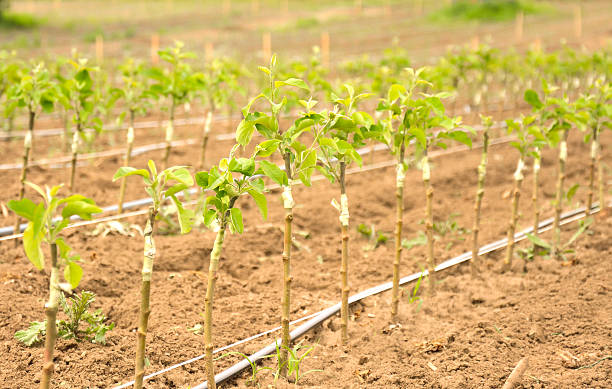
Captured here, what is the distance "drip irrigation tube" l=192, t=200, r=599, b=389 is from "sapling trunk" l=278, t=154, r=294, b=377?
0.06 meters

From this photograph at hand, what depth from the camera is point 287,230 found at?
2.90m

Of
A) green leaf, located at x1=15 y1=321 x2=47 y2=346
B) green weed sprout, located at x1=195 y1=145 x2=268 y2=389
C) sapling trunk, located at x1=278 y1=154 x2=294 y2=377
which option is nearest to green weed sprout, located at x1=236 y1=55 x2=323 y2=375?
sapling trunk, located at x1=278 y1=154 x2=294 y2=377

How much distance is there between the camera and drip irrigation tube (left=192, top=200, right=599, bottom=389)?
305 cm

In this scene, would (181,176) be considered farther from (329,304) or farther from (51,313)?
(329,304)

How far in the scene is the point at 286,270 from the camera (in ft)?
9.68

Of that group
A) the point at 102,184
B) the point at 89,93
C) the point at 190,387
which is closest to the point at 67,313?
the point at 190,387

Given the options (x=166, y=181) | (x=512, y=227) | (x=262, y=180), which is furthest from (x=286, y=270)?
(x=512, y=227)

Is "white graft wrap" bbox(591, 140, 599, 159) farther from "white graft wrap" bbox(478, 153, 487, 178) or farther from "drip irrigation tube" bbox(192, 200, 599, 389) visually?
"white graft wrap" bbox(478, 153, 487, 178)

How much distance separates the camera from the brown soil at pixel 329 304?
10.1 ft

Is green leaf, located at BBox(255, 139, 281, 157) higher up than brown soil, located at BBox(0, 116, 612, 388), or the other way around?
green leaf, located at BBox(255, 139, 281, 157)

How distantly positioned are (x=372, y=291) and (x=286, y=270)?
3.65 ft

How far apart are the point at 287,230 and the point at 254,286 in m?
1.36

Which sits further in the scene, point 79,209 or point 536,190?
point 536,190

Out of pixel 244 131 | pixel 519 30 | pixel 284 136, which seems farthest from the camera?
pixel 519 30
